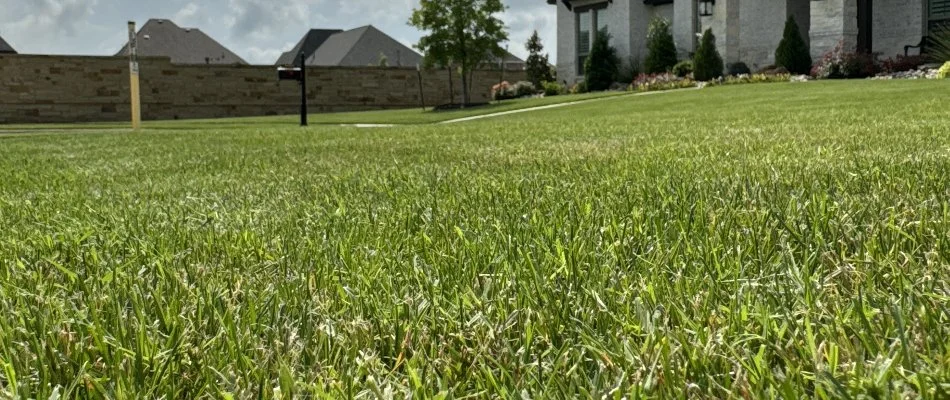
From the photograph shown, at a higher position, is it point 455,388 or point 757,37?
point 757,37

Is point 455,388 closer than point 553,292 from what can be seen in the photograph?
Yes

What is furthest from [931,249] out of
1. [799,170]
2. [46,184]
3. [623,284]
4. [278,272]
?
[46,184]

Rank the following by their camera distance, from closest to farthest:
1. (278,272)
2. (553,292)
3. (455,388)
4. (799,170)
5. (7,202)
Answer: (455,388)
(553,292)
(278,272)
(799,170)
(7,202)

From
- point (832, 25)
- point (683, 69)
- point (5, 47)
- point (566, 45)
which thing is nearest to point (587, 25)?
point (566, 45)

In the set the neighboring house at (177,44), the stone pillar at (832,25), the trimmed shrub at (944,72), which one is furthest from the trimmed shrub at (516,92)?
the neighboring house at (177,44)

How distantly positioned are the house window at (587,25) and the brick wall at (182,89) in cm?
1127

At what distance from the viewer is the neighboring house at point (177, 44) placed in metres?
79.5

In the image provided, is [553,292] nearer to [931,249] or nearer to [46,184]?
[931,249]

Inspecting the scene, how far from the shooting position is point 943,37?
2972cm

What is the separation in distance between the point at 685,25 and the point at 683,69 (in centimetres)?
287

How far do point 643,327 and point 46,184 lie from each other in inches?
228

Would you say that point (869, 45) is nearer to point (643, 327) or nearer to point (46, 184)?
point (46, 184)

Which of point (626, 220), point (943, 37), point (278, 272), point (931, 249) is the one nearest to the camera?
point (931, 249)

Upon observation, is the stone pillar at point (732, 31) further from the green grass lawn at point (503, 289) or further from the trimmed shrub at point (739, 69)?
the green grass lawn at point (503, 289)
